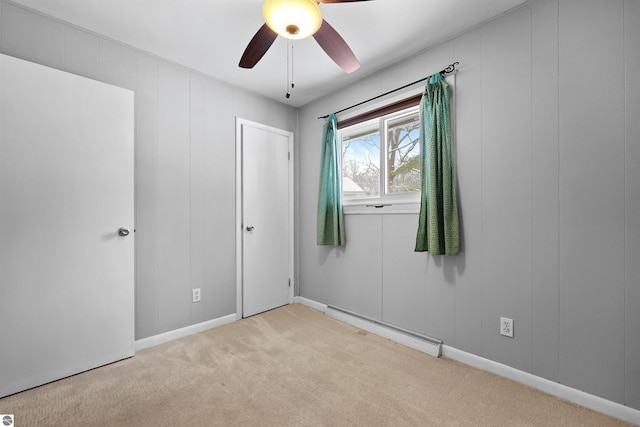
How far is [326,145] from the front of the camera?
3.13 metres

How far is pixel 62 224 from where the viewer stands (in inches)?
75.8

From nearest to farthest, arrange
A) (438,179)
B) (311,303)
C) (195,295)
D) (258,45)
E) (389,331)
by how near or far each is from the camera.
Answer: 1. (258,45)
2. (438,179)
3. (389,331)
4. (195,295)
5. (311,303)

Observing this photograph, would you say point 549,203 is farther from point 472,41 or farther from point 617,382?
point 472,41

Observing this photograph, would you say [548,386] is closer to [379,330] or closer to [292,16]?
[379,330]

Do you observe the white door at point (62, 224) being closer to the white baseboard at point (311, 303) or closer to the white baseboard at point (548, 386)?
the white baseboard at point (311, 303)

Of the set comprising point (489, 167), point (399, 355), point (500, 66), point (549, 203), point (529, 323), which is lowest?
point (399, 355)

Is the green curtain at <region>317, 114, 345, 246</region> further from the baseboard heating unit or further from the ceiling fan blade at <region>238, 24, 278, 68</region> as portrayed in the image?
the ceiling fan blade at <region>238, 24, 278, 68</region>

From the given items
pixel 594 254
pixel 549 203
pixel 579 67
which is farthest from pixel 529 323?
pixel 579 67

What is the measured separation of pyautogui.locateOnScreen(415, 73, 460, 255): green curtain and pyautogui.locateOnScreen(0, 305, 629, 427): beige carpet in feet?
2.95

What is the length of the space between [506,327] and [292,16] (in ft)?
7.52

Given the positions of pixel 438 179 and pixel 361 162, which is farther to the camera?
pixel 361 162

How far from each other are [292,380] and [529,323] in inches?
62.9

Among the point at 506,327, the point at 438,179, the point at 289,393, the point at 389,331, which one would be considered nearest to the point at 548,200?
the point at 438,179

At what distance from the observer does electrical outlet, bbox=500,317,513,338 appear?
1913mm
